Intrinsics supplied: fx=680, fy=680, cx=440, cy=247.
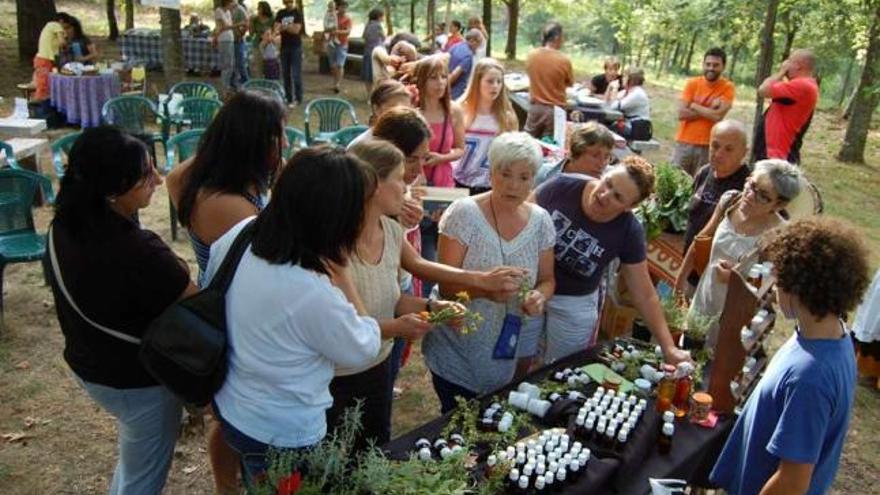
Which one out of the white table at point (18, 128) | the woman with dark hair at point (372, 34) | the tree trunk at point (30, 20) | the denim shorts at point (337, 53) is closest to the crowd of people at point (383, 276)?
the white table at point (18, 128)

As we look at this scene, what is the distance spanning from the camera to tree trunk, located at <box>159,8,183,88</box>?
9219 millimetres

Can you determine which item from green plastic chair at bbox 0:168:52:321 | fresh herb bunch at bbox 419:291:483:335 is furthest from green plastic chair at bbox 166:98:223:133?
fresh herb bunch at bbox 419:291:483:335

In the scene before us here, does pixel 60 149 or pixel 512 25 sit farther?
pixel 512 25

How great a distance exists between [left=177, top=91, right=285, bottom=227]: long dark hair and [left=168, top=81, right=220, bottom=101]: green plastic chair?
21.8 ft

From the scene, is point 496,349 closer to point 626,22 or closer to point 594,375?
point 594,375

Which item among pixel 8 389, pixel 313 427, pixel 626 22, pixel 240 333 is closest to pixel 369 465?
pixel 313 427

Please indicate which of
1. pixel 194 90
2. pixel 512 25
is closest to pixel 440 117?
pixel 194 90

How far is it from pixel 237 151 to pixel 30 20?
44.1 ft

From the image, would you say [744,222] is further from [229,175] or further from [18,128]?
[18,128]

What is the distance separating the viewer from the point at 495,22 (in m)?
47.2

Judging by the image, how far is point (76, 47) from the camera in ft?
31.7

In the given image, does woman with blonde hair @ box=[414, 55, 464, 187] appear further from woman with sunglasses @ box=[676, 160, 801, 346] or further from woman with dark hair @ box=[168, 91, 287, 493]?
woman with dark hair @ box=[168, 91, 287, 493]

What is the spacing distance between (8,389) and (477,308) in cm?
291

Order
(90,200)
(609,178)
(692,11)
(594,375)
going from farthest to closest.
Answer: (692,11) < (609,178) < (594,375) < (90,200)
